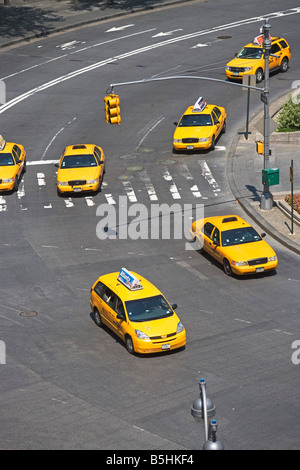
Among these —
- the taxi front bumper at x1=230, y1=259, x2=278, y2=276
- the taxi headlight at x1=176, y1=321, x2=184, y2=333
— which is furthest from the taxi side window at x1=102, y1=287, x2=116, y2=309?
the taxi front bumper at x1=230, y1=259, x2=278, y2=276

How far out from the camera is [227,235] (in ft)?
125

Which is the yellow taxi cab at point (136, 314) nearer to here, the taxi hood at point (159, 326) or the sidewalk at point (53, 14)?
the taxi hood at point (159, 326)

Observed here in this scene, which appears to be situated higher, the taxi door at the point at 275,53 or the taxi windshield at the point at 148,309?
the taxi door at the point at 275,53

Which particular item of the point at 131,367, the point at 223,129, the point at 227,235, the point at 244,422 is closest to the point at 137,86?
the point at 223,129

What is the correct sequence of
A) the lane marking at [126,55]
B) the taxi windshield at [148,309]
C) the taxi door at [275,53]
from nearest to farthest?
the taxi windshield at [148,309]
the lane marking at [126,55]
the taxi door at [275,53]

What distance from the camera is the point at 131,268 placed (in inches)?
1495

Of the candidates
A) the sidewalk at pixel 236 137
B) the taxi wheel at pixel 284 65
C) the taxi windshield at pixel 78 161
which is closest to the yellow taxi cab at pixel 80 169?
the taxi windshield at pixel 78 161

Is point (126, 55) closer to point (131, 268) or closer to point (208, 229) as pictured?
point (208, 229)

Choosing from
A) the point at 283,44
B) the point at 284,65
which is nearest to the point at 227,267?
the point at 284,65

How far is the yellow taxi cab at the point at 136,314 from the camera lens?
3053cm

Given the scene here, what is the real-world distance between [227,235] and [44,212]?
32.0 ft

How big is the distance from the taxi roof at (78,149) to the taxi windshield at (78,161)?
0.28 m

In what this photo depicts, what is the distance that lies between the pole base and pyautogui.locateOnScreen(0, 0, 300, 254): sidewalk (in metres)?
0.21
